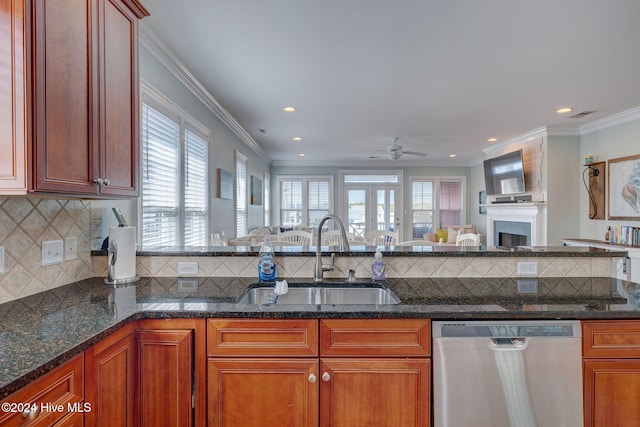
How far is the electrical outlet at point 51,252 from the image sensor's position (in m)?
1.48

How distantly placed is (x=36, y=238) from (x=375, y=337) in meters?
1.51

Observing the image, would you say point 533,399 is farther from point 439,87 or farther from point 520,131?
point 520,131

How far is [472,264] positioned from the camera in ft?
5.99

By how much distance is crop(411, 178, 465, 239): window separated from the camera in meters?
8.45

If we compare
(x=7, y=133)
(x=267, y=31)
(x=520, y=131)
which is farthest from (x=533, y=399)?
(x=520, y=131)

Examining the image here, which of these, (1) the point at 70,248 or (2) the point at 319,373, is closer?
(2) the point at 319,373

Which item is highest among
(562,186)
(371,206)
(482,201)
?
(562,186)

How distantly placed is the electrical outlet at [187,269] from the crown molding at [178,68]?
62.9 inches

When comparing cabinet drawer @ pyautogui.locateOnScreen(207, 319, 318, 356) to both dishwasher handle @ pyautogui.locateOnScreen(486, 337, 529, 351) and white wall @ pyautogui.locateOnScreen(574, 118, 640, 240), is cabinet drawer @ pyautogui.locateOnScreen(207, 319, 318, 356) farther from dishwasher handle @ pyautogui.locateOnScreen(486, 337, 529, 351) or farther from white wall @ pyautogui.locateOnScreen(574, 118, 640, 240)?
white wall @ pyautogui.locateOnScreen(574, 118, 640, 240)

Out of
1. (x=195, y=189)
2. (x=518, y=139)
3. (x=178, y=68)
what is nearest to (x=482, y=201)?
(x=518, y=139)

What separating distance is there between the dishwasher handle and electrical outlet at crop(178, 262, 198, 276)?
1466mm

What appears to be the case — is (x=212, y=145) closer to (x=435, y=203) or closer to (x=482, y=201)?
(x=435, y=203)

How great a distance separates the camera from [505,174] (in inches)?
233

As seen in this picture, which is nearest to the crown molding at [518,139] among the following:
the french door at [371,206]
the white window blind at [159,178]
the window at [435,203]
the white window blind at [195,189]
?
the window at [435,203]
